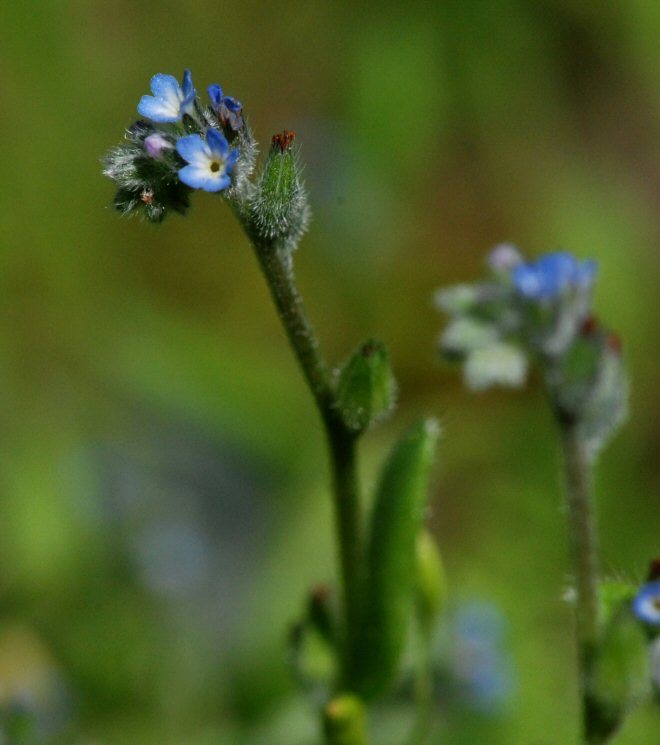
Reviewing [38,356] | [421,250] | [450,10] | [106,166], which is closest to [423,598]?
[106,166]

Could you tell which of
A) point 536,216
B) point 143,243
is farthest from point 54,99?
point 536,216

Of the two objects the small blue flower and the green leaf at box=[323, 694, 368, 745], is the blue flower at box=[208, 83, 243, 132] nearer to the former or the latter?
the small blue flower

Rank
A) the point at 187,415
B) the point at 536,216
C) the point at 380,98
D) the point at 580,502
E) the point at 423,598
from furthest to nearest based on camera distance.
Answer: the point at 536,216, the point at 380,98, the point at 187,415, the point at 423,598, the point at 580,502

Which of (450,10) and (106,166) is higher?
(450,10)

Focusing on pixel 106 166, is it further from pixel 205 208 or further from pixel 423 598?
pixel 205 208

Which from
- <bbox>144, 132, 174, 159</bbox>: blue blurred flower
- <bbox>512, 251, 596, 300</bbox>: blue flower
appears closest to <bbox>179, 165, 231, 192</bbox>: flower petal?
<bbox>144, 132, 174, 159</bbox>: blue blurred flower

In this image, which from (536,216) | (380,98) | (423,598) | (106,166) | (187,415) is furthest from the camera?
(536,216)

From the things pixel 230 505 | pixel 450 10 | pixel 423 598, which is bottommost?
pixel 423 598

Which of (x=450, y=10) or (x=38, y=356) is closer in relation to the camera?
(x=38, y=356)
